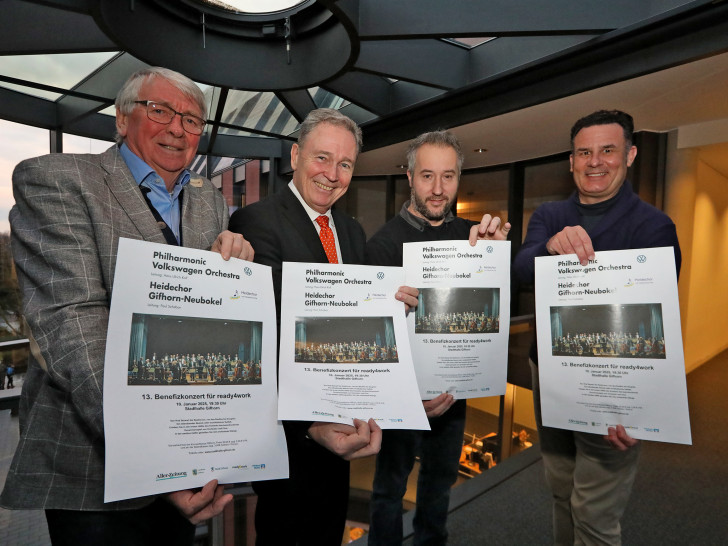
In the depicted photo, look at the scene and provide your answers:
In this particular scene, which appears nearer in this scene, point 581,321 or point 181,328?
point 181,328

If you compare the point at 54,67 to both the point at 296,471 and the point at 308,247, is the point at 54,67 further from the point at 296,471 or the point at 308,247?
the point at 296,471

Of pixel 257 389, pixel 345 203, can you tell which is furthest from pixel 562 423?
Answer: pixel 345 203

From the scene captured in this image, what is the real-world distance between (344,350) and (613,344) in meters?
0.90

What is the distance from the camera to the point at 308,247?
138cm

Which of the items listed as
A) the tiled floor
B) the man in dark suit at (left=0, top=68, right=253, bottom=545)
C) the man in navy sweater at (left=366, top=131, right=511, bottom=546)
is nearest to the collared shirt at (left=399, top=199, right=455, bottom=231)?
the man in navy sweater at (left=366, top=131, right=511, bottom=546)

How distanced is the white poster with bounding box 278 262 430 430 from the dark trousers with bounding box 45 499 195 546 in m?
Answer: 0.50

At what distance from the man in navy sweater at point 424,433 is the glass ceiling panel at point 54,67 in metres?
4.17

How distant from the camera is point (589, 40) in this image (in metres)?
3.53

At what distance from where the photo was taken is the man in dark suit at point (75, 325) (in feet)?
2.85

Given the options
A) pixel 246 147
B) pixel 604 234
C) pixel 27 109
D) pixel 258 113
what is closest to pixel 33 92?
pixel 27 109

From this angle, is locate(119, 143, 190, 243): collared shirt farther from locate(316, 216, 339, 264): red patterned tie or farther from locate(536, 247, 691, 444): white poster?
locate(536, 247, 691, 444): white poster

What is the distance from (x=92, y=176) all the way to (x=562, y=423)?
1.63 metres

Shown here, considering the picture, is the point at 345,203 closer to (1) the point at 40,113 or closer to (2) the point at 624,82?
(1) the point at 40,113

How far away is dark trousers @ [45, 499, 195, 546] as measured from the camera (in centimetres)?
96
